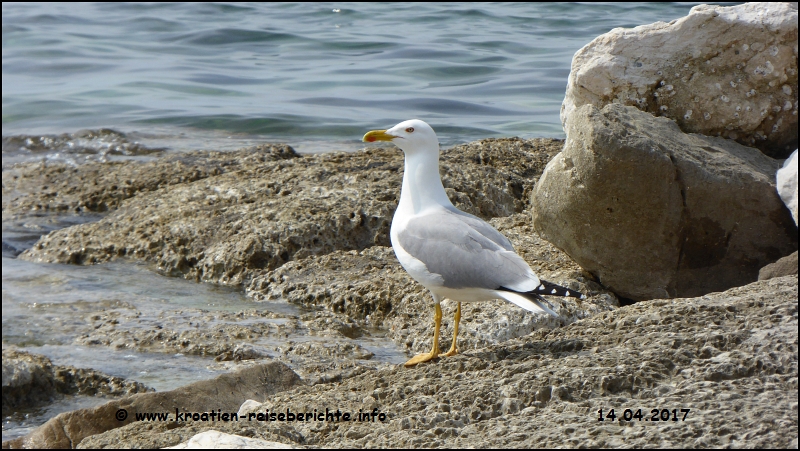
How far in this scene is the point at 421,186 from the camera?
429 centimetres

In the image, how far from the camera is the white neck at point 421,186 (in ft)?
13.9

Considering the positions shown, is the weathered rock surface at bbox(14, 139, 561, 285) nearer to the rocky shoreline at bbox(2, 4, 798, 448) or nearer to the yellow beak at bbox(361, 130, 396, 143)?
the rocky shoreline at bbox(2, 4, 798, 448)

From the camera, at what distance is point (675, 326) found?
11.0 ft

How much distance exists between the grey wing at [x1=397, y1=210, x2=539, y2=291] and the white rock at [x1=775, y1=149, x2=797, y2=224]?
1.51 m

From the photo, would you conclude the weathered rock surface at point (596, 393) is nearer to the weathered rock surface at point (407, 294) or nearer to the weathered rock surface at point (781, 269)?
the weathered rock surface at point (781, 269)

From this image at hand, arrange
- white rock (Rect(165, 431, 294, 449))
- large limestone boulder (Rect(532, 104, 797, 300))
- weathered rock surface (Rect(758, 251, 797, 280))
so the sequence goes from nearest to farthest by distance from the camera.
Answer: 1. white rock (Rect(165, 431, 294, 449))
2. weathered rock surface (Rect(758, 251, 797, 280))
3. large limestone boulder (Rect(532, 104, 797, 300))

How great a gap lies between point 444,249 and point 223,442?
1.51m

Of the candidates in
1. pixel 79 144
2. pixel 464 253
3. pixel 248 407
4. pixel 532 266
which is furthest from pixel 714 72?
pixel 79 144

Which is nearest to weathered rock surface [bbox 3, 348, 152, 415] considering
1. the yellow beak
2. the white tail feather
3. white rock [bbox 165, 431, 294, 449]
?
the yellow beak

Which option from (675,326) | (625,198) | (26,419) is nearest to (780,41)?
(625,198)

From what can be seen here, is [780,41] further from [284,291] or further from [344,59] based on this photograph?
[344,59]

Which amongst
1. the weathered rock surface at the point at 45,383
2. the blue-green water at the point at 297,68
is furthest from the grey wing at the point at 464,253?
the blue-green water at the point at 297,68

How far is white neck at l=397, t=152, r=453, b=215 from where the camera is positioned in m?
4.25

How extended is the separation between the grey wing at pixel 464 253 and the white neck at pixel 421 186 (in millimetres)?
152
